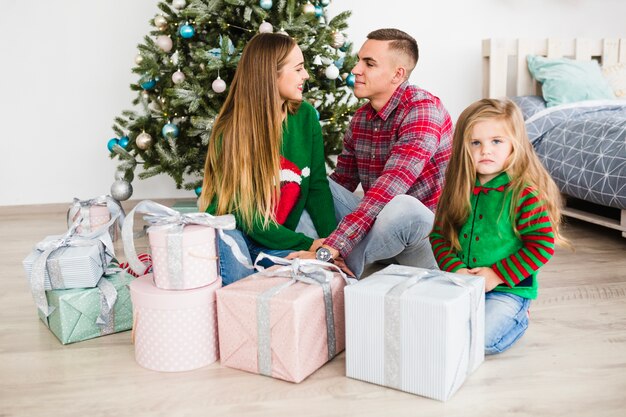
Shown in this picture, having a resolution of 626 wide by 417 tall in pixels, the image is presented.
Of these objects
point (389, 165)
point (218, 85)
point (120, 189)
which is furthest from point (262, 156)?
point (120, 189)

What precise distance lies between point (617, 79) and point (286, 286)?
2.84m

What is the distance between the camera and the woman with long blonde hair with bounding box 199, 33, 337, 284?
166 centimetres

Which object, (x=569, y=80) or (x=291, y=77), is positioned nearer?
(x=291, y=77)

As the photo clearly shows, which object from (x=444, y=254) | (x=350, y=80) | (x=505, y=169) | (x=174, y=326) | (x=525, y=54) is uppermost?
(x=525, y=54)

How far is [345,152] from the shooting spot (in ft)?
6.98

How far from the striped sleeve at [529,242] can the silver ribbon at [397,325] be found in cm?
20

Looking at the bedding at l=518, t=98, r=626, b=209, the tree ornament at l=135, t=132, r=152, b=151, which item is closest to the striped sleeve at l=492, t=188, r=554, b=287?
the bedding at l=518, t=98, r=626, b=209

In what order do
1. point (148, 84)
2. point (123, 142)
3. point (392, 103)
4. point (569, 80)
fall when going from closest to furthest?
1. point (392, 103)
2. point (148, 84)
3. point (123, 142)
4. point (569, 80)

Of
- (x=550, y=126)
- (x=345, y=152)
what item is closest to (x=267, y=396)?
(x=345, y=152)

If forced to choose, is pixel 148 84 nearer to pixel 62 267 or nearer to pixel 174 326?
pixel 62 267

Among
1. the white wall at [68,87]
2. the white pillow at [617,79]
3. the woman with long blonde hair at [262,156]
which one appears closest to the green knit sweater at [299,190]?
the woman with long blonde hair at [262,156]

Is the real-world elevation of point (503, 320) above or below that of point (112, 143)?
below

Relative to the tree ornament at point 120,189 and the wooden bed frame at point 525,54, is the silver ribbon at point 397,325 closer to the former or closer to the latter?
the tree ornament at point 120,189

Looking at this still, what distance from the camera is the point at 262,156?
5.47 feet
